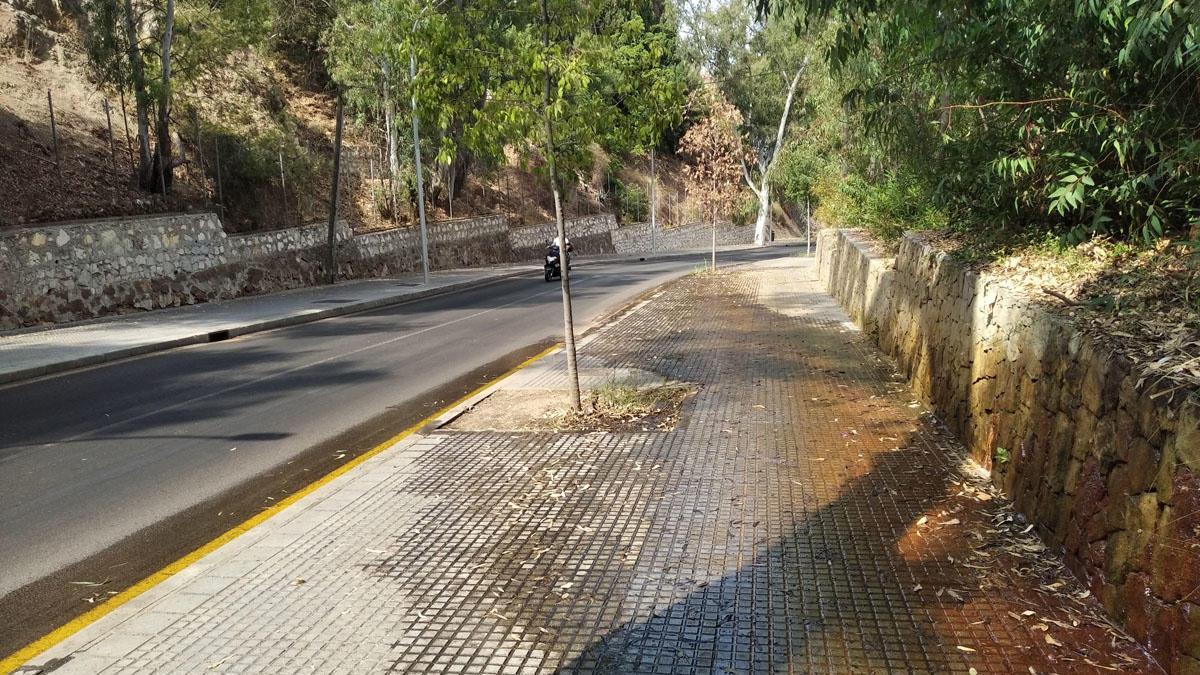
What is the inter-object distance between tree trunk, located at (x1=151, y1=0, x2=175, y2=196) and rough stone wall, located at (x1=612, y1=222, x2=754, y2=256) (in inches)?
1174

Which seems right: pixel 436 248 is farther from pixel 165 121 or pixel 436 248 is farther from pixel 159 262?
pixel 159 262

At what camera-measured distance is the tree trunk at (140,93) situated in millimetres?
19844

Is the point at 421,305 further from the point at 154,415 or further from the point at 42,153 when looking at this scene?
the point at 154,415

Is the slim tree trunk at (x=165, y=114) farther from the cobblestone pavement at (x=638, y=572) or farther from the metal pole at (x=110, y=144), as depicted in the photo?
the cobblestone pavement at (x=638, y=572)

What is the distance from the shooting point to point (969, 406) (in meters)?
6.31

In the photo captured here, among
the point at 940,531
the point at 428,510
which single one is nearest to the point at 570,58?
the point at 428,510

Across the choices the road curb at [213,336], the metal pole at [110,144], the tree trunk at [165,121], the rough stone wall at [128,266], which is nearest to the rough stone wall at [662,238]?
the road curb at [213,336]

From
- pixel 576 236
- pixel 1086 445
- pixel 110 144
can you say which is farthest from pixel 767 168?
pixel 1086 445

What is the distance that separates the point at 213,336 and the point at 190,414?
264 inches

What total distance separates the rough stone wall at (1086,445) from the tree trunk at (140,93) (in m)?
19.7

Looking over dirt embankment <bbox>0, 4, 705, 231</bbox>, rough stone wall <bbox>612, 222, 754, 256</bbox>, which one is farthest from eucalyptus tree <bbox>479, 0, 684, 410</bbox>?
rough stone wall <bbox>612, 222, 754, 256</bbox>

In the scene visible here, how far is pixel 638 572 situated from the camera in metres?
4.29

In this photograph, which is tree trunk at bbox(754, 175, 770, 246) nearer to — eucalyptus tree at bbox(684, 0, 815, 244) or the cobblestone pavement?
eucalyptus tree at bbox(684, 0, 815, 244)

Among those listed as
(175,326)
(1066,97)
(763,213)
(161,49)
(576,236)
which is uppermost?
(161,49)
